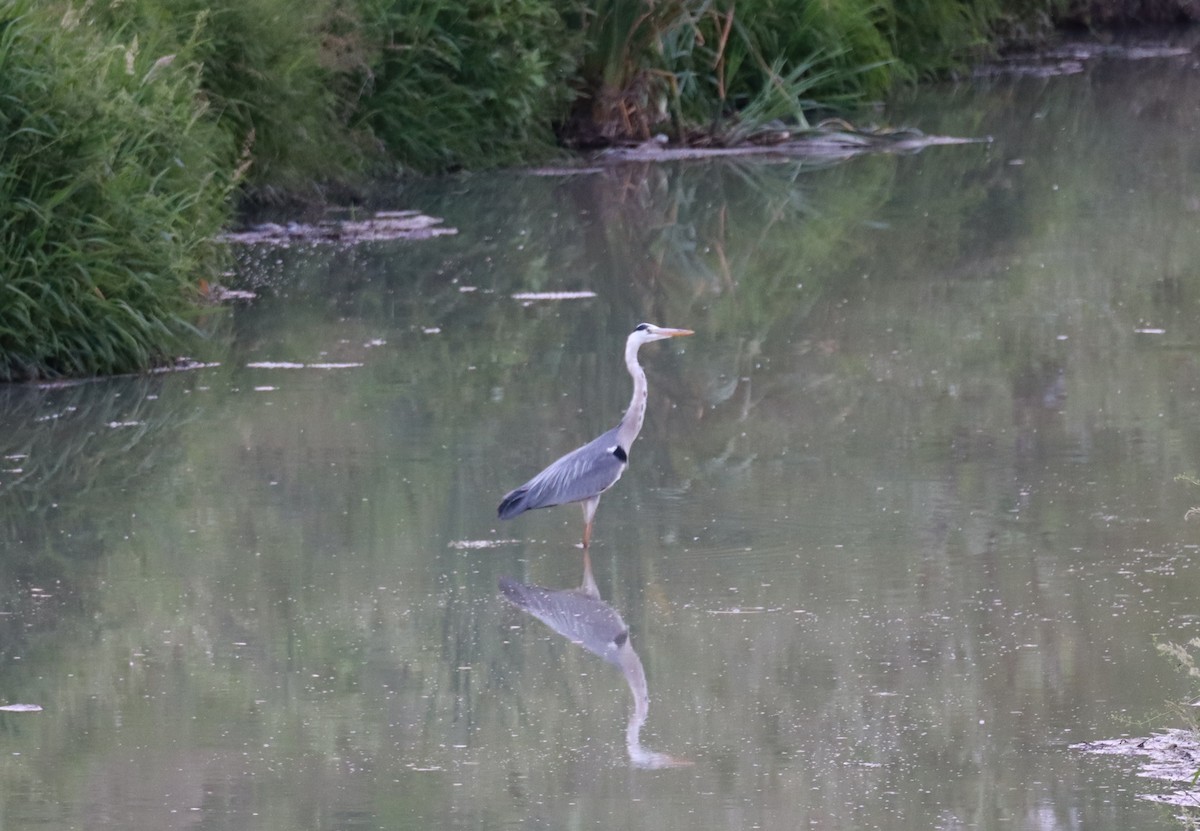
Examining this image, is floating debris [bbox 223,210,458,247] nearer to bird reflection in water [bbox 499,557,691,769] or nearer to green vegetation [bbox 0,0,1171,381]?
green vegetation [bbox 0,0,1171,381]

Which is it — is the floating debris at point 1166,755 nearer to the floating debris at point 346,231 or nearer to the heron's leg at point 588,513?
the heron's leg at point 588,513

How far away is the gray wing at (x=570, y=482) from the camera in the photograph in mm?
6980

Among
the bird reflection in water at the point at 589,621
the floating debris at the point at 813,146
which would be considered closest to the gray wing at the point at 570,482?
the bird reflection in water at the point at 589,621

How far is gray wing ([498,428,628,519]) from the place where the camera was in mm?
6980

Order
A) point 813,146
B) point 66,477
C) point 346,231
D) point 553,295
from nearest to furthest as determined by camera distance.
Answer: point 66,477
point 553,295
point 346,231
point 813,146

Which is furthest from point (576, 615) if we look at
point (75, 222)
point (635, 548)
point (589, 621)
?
point (75, 222)

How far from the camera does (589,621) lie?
6383 millimetres

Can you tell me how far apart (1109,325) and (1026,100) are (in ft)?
33.7

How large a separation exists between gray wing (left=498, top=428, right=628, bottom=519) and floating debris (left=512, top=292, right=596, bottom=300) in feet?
14.5

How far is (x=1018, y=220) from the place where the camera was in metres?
13.4

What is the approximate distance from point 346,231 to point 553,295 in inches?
96.2

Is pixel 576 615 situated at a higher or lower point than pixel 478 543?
higher

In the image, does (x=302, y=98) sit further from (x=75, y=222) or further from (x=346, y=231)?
(x=75, y=222)

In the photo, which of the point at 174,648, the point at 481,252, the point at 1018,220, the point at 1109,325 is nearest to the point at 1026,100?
the point at 1018,220
